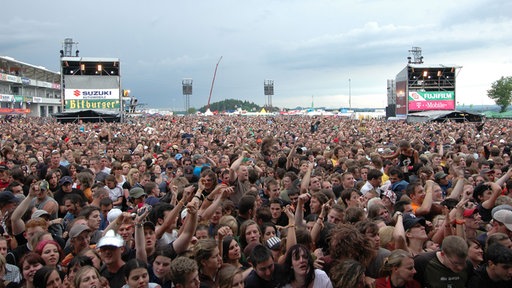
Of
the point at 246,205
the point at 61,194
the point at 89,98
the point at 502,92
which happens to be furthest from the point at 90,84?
the point at 502,92

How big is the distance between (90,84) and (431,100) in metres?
26.9

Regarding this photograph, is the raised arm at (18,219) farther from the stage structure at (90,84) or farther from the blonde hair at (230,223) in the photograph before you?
the stage structure at (90,84)

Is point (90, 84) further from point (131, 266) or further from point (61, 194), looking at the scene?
point (131, 266)

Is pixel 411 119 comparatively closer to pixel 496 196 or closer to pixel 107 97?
pixel 107 97

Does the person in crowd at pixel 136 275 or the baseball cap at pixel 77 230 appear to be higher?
the baseball cap at pixel 77 230

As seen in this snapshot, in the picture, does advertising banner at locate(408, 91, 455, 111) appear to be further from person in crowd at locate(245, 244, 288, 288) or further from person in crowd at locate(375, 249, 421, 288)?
person in crowd at locate(245, 244, 288, 288)

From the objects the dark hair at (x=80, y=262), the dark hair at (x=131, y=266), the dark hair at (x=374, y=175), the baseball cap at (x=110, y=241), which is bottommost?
the dark hair at (x=80, y=262)

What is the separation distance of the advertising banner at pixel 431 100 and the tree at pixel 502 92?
4583cm

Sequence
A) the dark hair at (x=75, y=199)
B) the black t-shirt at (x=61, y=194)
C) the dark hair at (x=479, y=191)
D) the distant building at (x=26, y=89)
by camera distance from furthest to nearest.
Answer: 1. the distant building at (x=26, y=89)
2. the black t-shirt at (x=61, y=194)
3. the dark hair at (x=75, y=199)
4. the dark hair at (x=479, y=191)

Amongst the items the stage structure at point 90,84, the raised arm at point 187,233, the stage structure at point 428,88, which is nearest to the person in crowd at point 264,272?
the raised arm at point 187,233

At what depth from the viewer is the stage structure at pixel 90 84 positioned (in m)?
30.9

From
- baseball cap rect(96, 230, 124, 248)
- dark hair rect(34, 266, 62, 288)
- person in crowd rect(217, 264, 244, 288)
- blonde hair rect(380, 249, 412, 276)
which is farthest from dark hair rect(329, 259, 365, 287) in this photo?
dark hair rect(34, 266, 62, 288)

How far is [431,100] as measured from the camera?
→ 1555 inches

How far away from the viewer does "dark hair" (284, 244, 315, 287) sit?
3463 mm
